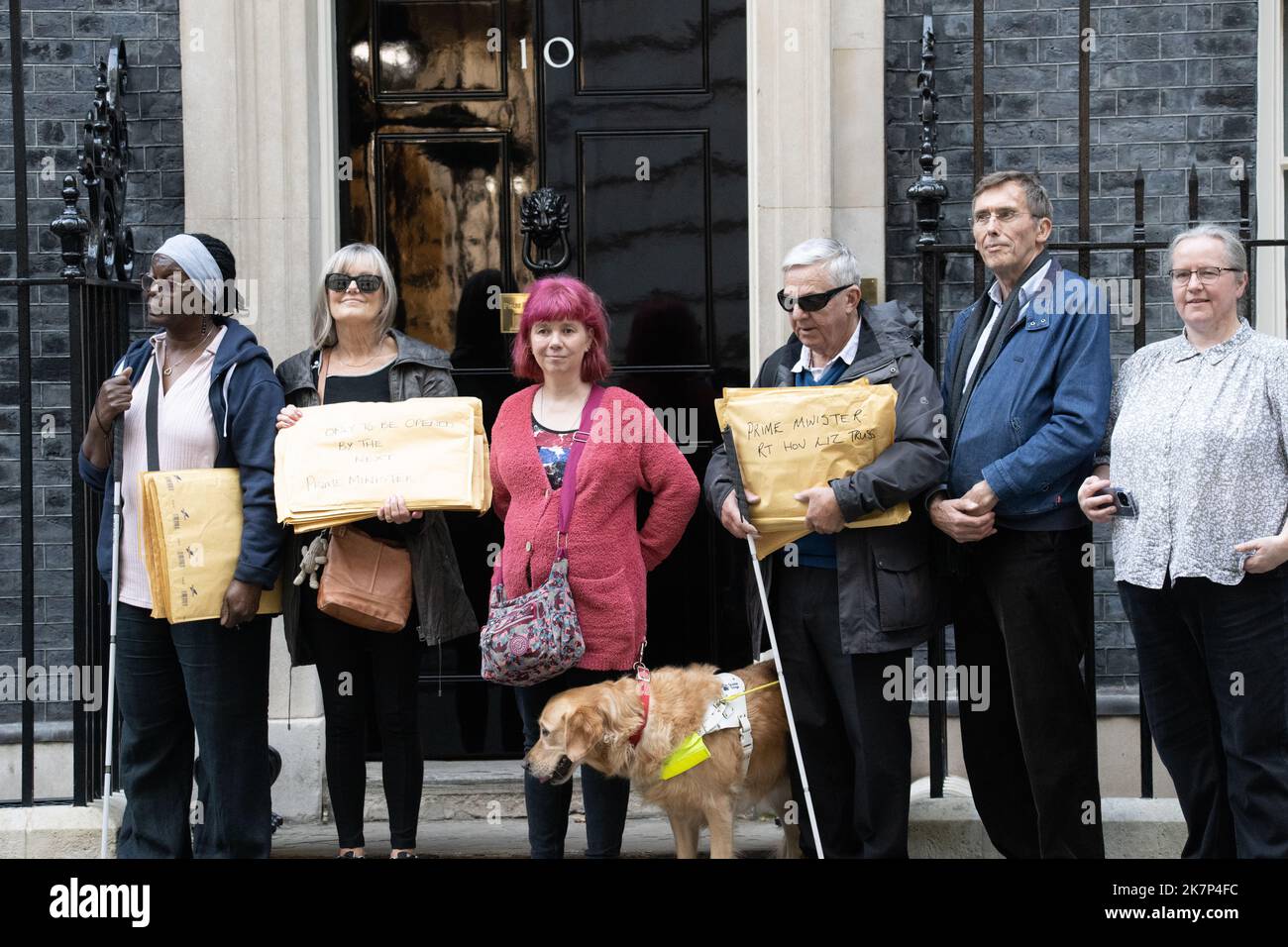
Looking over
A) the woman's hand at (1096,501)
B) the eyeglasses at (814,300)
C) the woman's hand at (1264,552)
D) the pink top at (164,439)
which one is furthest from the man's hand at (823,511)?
the pink top at (164,439)

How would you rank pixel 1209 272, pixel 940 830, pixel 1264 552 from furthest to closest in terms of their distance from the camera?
pixel 940 830
pixel 1209 272
pixel 1264 552

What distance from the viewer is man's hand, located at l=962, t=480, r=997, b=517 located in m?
4.65

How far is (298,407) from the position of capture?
5121mm

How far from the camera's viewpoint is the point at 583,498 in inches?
194

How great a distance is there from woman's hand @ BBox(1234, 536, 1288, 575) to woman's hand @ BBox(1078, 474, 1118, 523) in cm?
37

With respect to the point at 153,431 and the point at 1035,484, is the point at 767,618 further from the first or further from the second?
the point at 153,431

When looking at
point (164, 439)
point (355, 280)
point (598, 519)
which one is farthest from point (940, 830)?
point (164, 439)

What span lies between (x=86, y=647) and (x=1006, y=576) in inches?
127

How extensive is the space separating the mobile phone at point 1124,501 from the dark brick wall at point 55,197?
404cm

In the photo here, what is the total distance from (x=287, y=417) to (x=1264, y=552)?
300cm

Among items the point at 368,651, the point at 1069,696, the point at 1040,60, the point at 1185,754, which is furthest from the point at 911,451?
the point at 1040,60

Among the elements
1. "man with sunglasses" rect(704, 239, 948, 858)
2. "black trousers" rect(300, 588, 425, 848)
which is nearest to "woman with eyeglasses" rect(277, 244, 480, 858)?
"black trousers" rect(300, 588, 425, 848)

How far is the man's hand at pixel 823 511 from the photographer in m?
4.73

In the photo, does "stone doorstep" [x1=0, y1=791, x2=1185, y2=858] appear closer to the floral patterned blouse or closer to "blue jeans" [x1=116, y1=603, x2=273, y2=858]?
"blue jeans" [x1=116, y1=603, x2=273, y2=858]
